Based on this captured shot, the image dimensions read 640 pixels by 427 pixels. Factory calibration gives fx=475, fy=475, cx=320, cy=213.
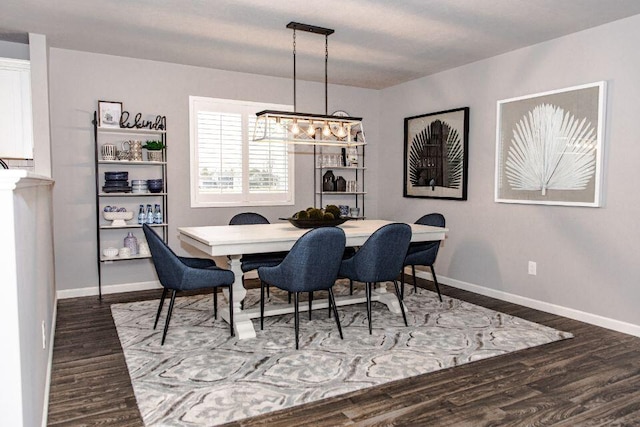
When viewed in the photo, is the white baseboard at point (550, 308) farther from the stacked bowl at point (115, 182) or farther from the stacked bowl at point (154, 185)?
the stacked bowl at point (115, 182)

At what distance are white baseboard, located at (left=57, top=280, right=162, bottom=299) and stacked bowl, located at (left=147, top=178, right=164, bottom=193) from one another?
107 cm

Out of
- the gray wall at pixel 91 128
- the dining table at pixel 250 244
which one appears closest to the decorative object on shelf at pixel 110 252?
the gray wall at pixel 91 128

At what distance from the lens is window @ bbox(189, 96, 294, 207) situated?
18.0ft

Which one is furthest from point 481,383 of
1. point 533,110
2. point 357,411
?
point 533,110

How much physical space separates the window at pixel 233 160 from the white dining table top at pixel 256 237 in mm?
1456

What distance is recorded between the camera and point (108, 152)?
4.86 metres

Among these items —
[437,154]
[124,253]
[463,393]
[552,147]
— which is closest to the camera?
[463,393]

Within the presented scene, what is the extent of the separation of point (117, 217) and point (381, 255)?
2.87 meters

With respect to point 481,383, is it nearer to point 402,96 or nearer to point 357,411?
point 357,411

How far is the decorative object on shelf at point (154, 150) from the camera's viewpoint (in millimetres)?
4992

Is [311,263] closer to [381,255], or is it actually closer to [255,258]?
[381,255]

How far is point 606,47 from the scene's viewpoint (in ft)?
12.9

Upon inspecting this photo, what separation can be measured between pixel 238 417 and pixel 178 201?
3.41 meters

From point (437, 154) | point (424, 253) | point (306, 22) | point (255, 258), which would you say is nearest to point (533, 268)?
point (424, 253)
